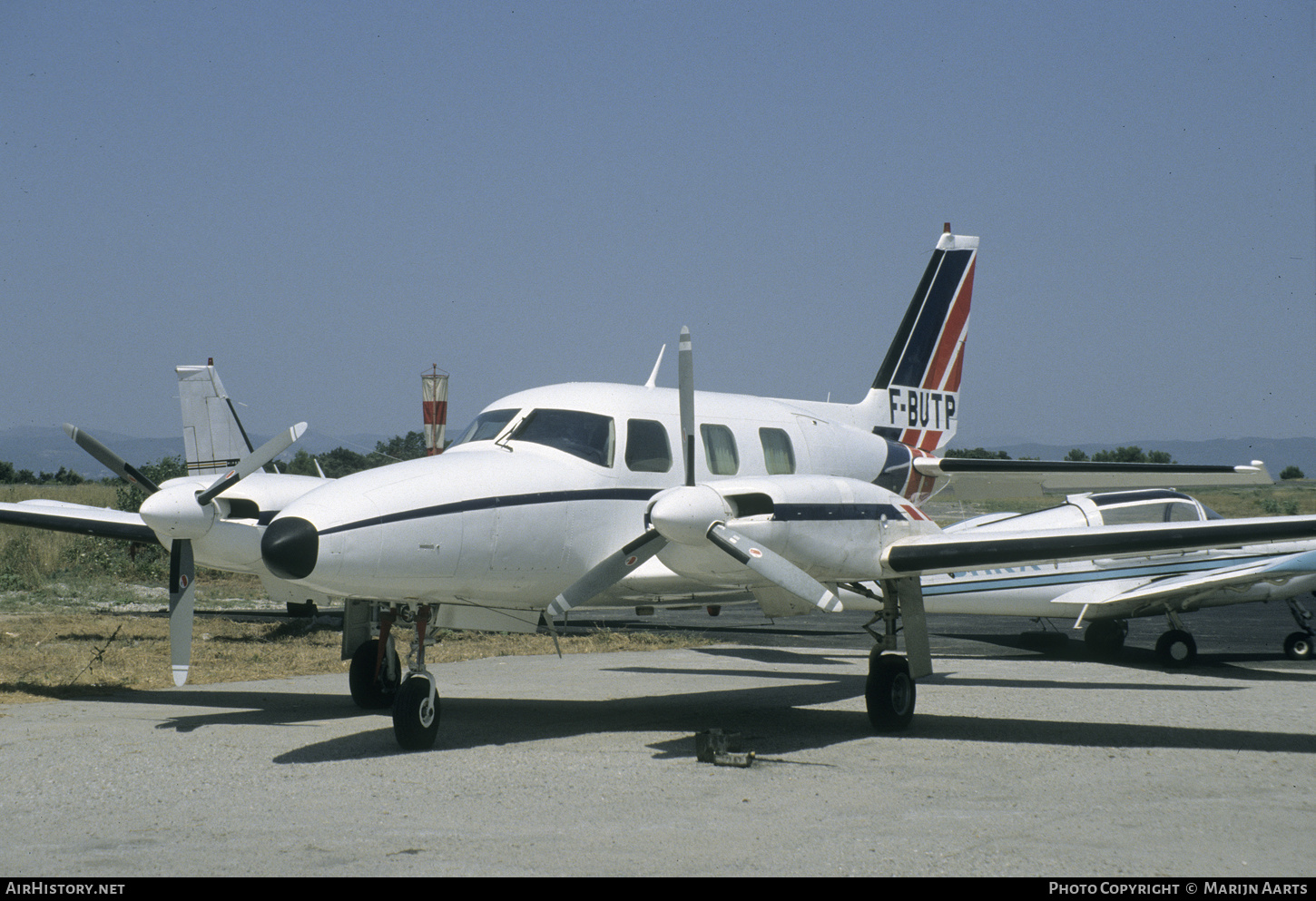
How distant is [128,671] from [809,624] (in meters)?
12.5

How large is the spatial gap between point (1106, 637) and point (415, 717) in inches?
463

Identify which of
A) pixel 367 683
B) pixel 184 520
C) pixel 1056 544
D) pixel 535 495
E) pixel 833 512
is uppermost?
pixel 535 495

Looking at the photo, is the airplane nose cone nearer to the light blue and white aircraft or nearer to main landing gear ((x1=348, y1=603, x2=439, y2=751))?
main landing gear ((x1=348, y1=603, x2=439, y2=751))

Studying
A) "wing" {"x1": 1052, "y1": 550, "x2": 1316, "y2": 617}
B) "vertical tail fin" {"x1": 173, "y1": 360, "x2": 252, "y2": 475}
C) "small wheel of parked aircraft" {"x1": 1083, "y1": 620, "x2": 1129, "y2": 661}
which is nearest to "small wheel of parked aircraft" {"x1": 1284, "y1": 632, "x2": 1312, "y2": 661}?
"wing" {"x1": 1052, "y1": 550, "x2": 1316, "y2": 617}

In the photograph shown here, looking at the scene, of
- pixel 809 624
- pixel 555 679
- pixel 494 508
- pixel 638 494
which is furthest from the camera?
pixel 809 624

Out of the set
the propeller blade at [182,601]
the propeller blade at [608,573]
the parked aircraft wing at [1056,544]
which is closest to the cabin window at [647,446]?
the propeller blade at [608,573]

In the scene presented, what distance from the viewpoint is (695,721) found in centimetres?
1063

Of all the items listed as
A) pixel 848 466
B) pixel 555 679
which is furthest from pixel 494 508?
pixel 555 679

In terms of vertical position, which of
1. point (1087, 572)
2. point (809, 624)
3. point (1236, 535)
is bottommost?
point (809, 624)

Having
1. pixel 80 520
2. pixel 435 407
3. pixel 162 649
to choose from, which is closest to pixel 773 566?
pixel 80 520

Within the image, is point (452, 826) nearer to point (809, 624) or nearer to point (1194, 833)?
point (1194, 833)

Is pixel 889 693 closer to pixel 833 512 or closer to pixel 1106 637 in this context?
pixel 833 512

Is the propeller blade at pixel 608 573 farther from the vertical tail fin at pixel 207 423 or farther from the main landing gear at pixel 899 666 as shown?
the vertical tail fin at pixel 207 423
